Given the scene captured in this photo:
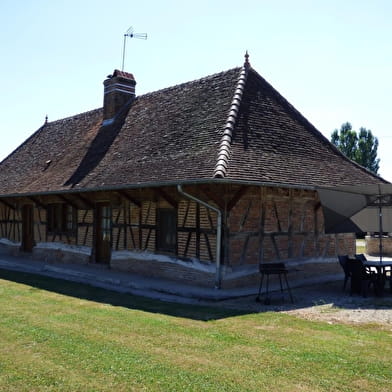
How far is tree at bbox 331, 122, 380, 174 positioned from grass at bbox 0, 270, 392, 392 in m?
39.4

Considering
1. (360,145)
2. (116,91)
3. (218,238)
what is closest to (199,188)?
(218,238)

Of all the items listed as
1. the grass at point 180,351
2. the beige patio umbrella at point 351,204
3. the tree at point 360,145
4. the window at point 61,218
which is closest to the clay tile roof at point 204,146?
the beige patio umbrella at point 351,204

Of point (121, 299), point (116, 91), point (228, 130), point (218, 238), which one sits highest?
point (116, 91)

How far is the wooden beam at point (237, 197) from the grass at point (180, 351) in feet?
8.20

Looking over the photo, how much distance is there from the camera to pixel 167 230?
36.2 ft

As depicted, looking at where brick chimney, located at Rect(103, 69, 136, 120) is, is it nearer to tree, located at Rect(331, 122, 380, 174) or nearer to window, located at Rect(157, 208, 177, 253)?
window, located at Rect(157, 208, 177, 253)

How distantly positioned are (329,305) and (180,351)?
401 cm

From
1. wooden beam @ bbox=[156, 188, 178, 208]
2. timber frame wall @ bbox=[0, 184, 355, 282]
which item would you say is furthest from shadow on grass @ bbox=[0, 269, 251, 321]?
wooden beam @ bbox=[156, 188, 178, 208]

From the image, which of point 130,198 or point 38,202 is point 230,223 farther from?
point 38,202

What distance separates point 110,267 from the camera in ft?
41.0

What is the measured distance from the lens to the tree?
4344cm

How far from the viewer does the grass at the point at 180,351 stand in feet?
14.1

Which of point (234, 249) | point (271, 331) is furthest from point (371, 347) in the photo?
point (234, 249)

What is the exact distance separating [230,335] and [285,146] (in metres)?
6.44
